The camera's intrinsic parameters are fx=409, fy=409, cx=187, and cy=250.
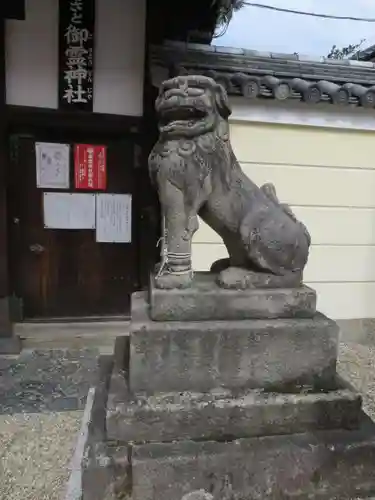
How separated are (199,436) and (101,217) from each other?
3.58m

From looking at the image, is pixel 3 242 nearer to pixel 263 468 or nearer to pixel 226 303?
pixel 226 303

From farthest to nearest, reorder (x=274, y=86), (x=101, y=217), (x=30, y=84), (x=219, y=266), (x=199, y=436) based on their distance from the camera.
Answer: (x=101, y=217) → (x=30, y=84) → (x=274, y=86) → (x=219, y=266) → (x=199, y=436)

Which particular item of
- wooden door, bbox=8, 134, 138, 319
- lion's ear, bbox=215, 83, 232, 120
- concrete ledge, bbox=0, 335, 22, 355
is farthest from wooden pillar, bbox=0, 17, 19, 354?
lion's ear, bbox=215, 83, 232, 120

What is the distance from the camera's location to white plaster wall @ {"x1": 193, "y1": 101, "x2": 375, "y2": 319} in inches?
182

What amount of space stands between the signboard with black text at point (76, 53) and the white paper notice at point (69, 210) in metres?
1.01

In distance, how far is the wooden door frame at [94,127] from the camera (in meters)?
4.61

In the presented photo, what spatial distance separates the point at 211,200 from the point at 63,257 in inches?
136

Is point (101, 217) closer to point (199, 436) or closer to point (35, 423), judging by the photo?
point (35, 423)

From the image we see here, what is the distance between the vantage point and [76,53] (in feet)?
15.1

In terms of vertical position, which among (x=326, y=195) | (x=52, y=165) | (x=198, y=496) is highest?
(x=52, y=165)

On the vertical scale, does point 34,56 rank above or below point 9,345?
above

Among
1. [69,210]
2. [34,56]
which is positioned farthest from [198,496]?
[34,56]

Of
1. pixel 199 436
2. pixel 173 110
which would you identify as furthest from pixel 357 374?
pixel 173 110

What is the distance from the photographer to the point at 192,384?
1.79 meters
